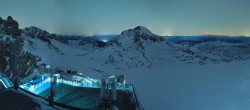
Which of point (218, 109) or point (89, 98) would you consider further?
point (218, 109)

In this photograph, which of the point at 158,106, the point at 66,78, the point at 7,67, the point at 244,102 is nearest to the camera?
the point at 66,78

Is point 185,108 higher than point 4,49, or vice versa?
point 4,49

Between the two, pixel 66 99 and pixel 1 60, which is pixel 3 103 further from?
pixel 1 60

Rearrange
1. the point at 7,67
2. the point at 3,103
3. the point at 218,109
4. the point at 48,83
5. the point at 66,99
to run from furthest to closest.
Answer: the point at 7,67 < the point at 218,109 < the point at 48,83 < the point at 66,99 < the point at 3,103

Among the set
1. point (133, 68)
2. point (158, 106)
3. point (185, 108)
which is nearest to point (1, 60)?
point (158, 106)

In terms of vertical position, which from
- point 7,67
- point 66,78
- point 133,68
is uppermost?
point 66,78

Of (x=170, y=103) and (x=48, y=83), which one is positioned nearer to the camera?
(x=48, y=83)

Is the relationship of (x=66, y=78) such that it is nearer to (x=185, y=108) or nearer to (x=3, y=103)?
(x=3, y=103)

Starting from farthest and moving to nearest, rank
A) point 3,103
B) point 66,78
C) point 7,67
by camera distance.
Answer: point 7,67 < point 66,78 < point 3,103

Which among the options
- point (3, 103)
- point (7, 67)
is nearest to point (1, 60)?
point (7, 67)
